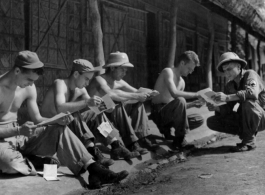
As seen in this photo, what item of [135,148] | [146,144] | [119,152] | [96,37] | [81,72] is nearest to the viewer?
[81,72]

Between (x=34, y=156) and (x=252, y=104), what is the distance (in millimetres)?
3182

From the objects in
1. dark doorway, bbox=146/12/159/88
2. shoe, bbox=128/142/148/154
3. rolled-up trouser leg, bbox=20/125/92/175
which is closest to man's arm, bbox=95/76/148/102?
shoe, bbox=128/142/148/154

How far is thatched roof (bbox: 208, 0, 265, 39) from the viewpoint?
493 inches

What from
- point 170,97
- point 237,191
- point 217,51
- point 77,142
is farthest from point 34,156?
point 217,51

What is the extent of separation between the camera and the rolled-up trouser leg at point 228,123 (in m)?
7.11

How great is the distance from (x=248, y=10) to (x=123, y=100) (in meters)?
9.10

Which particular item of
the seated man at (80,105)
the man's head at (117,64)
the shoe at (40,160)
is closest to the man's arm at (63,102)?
the seated man at (80,105)

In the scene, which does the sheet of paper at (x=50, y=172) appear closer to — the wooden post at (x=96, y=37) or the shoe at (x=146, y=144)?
the shoe at (x=146, y=144)

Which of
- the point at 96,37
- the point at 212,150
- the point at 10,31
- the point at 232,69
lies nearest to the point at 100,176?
the point at 212,150

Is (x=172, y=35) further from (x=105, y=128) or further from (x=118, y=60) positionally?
(x=105, y=128)

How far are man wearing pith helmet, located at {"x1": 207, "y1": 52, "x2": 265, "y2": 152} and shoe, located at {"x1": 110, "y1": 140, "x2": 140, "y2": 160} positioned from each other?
62.7 inches

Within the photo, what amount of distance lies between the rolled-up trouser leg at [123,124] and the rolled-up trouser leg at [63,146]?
4.52 feet

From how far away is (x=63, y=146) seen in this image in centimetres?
484

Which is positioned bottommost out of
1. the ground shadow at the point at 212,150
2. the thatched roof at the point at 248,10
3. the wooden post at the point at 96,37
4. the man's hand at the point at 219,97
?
the ground shadow at the point at 212,150
